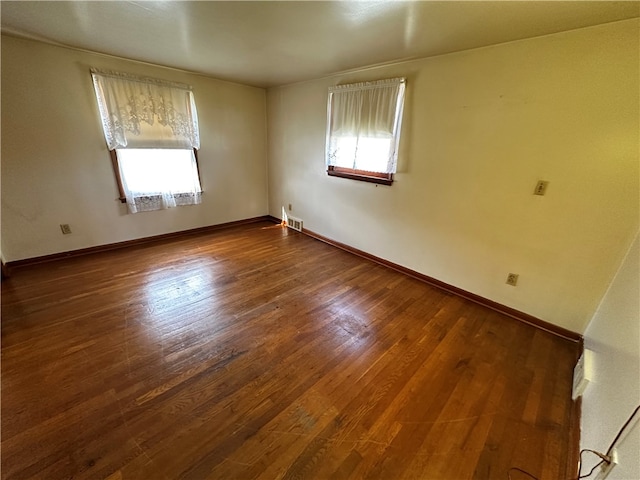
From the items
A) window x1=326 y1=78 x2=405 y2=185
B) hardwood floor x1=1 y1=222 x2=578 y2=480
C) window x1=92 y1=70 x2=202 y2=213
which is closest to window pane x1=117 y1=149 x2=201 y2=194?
window x1=92 y1=70 x2=202 y2=213

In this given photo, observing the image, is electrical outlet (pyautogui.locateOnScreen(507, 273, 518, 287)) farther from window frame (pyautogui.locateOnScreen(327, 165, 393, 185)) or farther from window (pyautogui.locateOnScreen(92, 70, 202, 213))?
window (pyautogui.locateOnScreen(92, 70, 202, 213))

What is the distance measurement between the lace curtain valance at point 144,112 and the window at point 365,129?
183 centimetres

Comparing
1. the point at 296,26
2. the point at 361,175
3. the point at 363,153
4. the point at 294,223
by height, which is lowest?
the point at 294,223

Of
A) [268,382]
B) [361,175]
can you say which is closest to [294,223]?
[361,175]

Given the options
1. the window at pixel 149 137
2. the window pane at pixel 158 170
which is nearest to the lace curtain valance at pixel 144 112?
the window at pixel 149 137

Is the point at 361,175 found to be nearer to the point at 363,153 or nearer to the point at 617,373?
the point at 363,153

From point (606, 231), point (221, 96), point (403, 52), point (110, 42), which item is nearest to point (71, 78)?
point (110, 42)

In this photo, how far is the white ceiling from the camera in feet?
5.12

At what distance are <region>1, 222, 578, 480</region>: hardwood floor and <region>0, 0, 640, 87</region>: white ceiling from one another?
212 centimetres

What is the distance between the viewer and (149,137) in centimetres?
315

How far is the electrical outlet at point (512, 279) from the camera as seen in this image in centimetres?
227

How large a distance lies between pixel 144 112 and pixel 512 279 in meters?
4.19

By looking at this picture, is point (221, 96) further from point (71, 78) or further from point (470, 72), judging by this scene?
point (470, 72)

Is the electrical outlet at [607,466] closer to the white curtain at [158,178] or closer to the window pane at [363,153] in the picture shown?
the window pane at [363,153]
